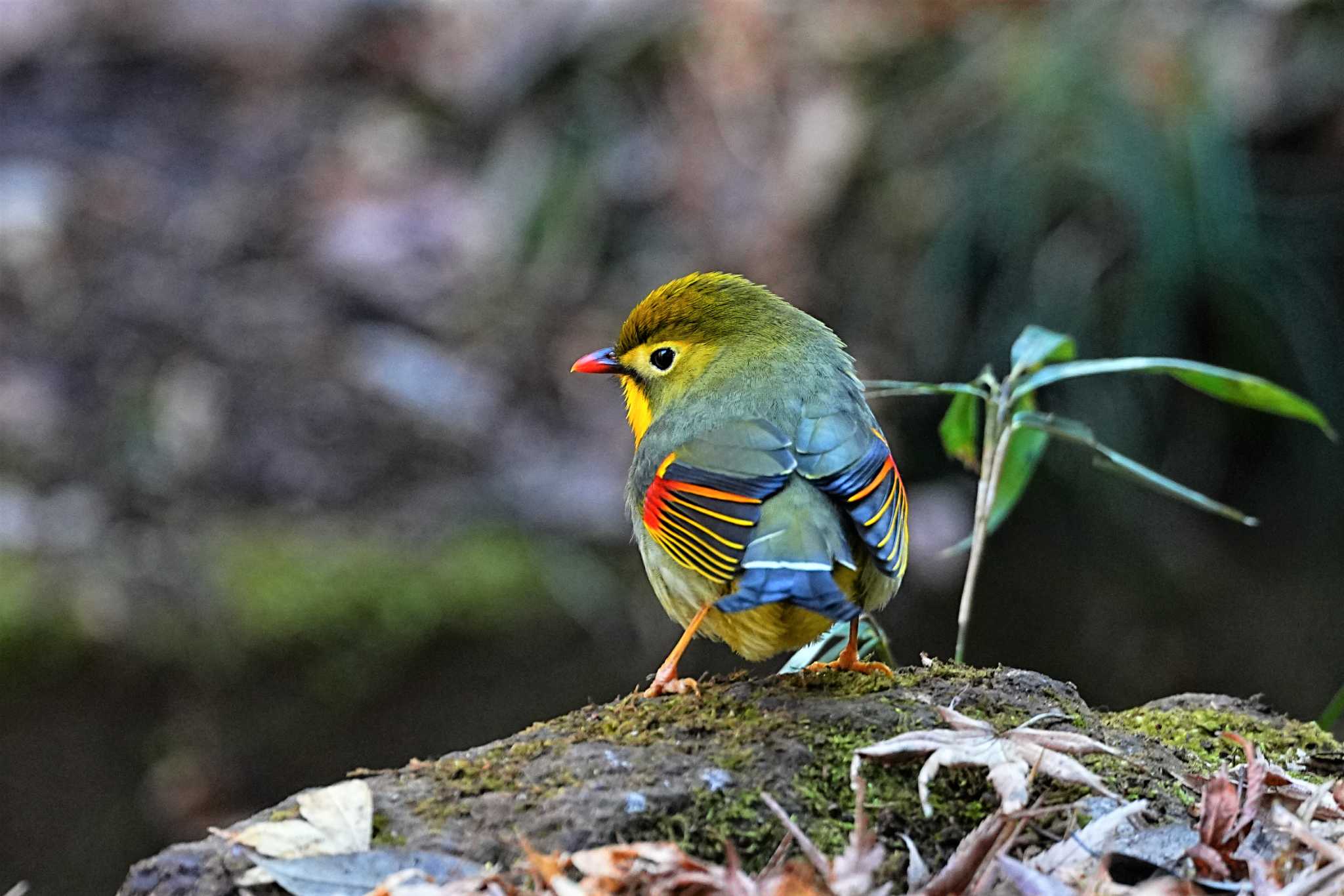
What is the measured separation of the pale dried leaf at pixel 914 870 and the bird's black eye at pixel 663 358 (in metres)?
1.55

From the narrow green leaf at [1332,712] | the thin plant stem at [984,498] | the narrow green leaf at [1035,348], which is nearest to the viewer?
the narrow green leaf at [1332,712]

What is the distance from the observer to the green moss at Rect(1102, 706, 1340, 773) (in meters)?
2.77

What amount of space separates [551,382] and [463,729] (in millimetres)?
1817

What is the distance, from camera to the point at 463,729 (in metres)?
4.93

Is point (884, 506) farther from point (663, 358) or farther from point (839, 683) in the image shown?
point (663, 358)

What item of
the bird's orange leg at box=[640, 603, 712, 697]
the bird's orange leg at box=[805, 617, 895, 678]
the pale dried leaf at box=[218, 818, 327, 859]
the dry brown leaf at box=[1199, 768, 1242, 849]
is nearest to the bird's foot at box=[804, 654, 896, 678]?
the bird's orange leg at box=[805, 617, 895, 678]

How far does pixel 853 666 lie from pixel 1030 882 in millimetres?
948

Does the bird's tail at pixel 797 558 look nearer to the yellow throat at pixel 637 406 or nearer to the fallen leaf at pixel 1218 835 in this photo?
the fallen leaf at pixel 1218 835

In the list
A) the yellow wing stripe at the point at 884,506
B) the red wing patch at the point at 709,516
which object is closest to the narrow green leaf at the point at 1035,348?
the yellow wing stripe at the point at 884,506

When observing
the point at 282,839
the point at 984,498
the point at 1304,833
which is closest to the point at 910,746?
the point at 1304,833

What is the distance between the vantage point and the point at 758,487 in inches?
107

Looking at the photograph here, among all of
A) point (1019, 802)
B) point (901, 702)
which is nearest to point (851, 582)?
point (901, 702)

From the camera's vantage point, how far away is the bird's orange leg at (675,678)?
8.89ft

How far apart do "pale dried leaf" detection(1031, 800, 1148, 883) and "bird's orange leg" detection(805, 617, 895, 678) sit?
691mm
